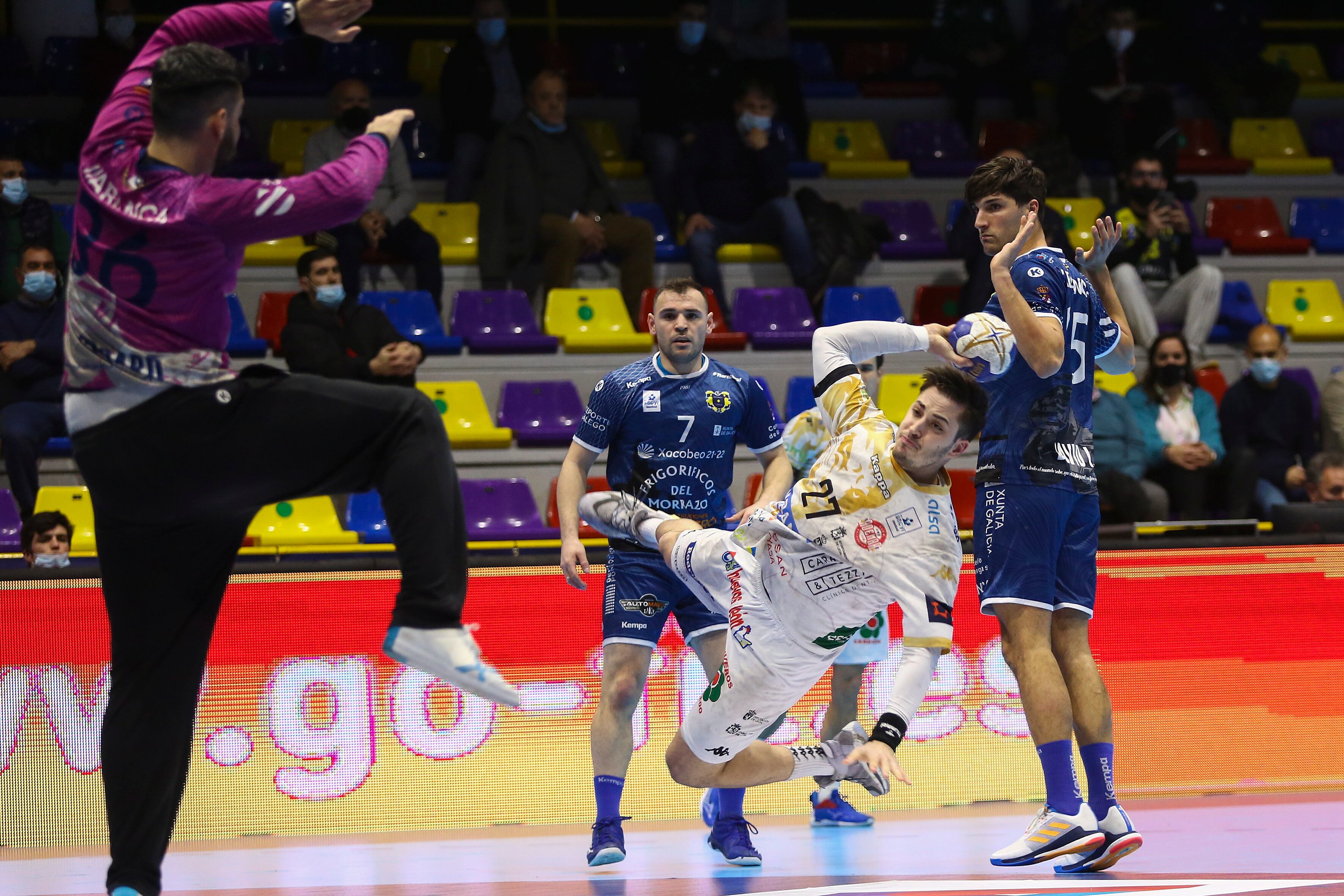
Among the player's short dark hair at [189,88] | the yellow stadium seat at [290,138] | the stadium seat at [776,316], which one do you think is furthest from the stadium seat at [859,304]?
the player's short dark hair at [189,88]

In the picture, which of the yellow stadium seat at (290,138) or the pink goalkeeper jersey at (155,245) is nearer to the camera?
the pink goalkeeper jersey at (155,245)

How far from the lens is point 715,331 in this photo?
1105 centimetres

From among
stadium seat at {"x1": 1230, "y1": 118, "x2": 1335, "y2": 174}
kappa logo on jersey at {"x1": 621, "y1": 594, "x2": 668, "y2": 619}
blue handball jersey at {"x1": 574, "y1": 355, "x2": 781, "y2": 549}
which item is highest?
stadium seat at {"x1": 1230, "y1": 118, "x2": 1335, "y2": 174}

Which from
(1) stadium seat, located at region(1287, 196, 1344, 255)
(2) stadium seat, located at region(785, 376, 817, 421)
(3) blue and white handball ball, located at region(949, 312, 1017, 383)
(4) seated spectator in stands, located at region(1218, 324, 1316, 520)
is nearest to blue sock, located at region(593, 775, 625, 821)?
(3) blue and white handball ball, located at region(949, 312, 1017, 383)

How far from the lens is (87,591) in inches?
260

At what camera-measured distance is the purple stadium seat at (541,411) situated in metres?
10.0

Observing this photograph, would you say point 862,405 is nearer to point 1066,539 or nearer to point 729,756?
point 1066,539

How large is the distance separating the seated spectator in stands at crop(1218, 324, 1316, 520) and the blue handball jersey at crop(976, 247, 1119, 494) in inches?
214

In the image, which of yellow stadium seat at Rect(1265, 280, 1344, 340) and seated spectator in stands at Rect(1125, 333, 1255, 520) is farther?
yellow stadium seat at Rect(1265, 280, 1344, 340)

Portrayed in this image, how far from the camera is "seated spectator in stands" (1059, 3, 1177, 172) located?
1266 centimetres

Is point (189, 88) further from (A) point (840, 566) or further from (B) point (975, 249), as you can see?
(B) point (975, 249)

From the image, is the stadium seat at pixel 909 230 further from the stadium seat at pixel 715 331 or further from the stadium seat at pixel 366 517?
the stadium seat at pixel 366 517

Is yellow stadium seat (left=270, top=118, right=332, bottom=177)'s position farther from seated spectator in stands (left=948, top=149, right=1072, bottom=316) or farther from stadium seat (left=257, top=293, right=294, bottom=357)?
seated spectator in stands (left=948, top=149, right=1072, bottom=316)

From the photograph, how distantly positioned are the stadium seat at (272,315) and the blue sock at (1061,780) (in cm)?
702
